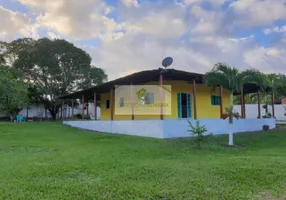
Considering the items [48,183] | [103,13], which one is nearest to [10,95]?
[103,13]

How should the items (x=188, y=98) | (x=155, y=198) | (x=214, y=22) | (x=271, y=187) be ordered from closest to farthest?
(x=155, y=198)
(x=271, y=187)
(x=214, y=22)
(x=188, y=98)

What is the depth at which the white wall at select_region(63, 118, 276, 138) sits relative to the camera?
1191 centimetres

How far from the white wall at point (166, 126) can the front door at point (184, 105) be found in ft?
9.46

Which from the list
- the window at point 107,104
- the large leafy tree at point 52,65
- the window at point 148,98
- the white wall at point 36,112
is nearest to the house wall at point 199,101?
the window at point 148,98

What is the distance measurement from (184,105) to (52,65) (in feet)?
62.9

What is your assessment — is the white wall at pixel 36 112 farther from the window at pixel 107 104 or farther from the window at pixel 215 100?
the window at pixel 215 100

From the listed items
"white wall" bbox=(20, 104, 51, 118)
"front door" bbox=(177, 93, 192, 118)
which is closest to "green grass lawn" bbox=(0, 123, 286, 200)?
"front door" bbox=(177, 93, 192, 118)

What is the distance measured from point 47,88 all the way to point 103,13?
20690mm

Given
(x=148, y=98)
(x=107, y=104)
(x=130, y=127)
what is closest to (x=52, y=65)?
(x=107, y=104)

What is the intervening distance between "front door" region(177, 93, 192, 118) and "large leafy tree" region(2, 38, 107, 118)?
55.9 feet

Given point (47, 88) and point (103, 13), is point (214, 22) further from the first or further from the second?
point (47, 88)

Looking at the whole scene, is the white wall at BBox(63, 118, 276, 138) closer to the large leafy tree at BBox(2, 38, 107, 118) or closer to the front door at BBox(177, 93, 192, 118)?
the front door at BBox(177, 93, 192, 118)

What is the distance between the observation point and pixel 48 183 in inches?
193

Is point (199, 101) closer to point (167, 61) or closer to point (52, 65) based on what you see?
point (167, 61)
